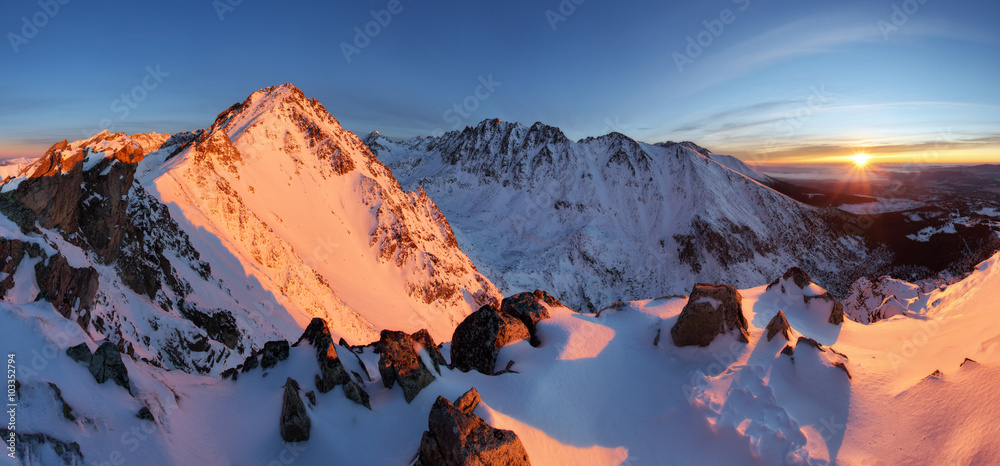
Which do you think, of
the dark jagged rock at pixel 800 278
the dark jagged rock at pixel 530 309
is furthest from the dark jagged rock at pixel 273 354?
the dark jagged rock at pixel 800 278

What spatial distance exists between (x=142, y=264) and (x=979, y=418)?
43.8 meters

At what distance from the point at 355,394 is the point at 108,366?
7311 millimetres

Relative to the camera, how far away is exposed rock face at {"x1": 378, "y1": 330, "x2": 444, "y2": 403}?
13.2 meters

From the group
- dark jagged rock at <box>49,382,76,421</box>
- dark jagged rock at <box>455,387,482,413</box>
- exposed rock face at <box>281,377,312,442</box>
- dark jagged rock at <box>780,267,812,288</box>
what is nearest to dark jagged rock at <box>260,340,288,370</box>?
exposed rock face at <box>281,377,312,442</box>

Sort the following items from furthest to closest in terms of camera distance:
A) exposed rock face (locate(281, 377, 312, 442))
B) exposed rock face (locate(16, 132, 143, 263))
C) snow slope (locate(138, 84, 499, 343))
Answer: snow slope (locate(138, 84, 499, 343))
exposed rock face (locate(16, 132, 143, 263))
exposed rock face (locate(281, 377, 312, 442))

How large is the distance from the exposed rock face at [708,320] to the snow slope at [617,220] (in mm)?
75958

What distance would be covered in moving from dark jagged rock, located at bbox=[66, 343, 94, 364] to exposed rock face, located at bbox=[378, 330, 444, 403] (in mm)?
8481

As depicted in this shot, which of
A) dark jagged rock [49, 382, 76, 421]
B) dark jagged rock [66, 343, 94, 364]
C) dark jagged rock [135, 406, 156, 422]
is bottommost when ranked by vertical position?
dark jagged rock [135, 406, 156, 422]

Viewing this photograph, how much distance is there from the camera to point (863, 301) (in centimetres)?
5072

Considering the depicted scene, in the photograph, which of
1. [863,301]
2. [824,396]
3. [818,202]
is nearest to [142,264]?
[824,396]

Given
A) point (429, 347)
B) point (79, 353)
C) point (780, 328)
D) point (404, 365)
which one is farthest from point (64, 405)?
point (780, 328)

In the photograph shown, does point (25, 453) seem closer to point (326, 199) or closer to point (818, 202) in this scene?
point (326, 199)

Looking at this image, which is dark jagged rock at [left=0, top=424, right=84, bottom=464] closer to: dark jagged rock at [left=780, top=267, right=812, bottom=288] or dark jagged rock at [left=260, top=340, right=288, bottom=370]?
dark jagged rock at [left=260, top=340, right=288, bottom=370]

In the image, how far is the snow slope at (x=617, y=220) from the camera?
108 m
